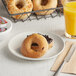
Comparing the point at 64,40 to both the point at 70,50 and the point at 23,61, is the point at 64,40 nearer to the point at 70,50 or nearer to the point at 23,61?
the point at 70,50

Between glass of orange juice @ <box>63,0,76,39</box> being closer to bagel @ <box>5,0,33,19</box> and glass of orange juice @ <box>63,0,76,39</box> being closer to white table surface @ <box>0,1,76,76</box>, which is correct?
white table surface @ <box>0,1,76,76</box>

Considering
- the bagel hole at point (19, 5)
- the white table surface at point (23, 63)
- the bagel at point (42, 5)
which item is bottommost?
the white table surface at point (23, 63)

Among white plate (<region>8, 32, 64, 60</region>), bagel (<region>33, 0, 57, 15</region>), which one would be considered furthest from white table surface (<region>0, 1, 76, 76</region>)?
bagel (<region>33, 0, 57, 15</region>)

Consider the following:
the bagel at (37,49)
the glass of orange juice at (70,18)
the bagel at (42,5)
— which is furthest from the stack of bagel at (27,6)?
the bagel at (37,49)

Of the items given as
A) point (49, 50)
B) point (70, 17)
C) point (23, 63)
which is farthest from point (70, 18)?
point (23, 63)

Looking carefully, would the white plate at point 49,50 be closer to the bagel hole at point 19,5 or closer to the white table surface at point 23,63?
the white table surface at point 23,63

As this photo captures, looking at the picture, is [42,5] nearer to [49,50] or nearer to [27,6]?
[27,6]
